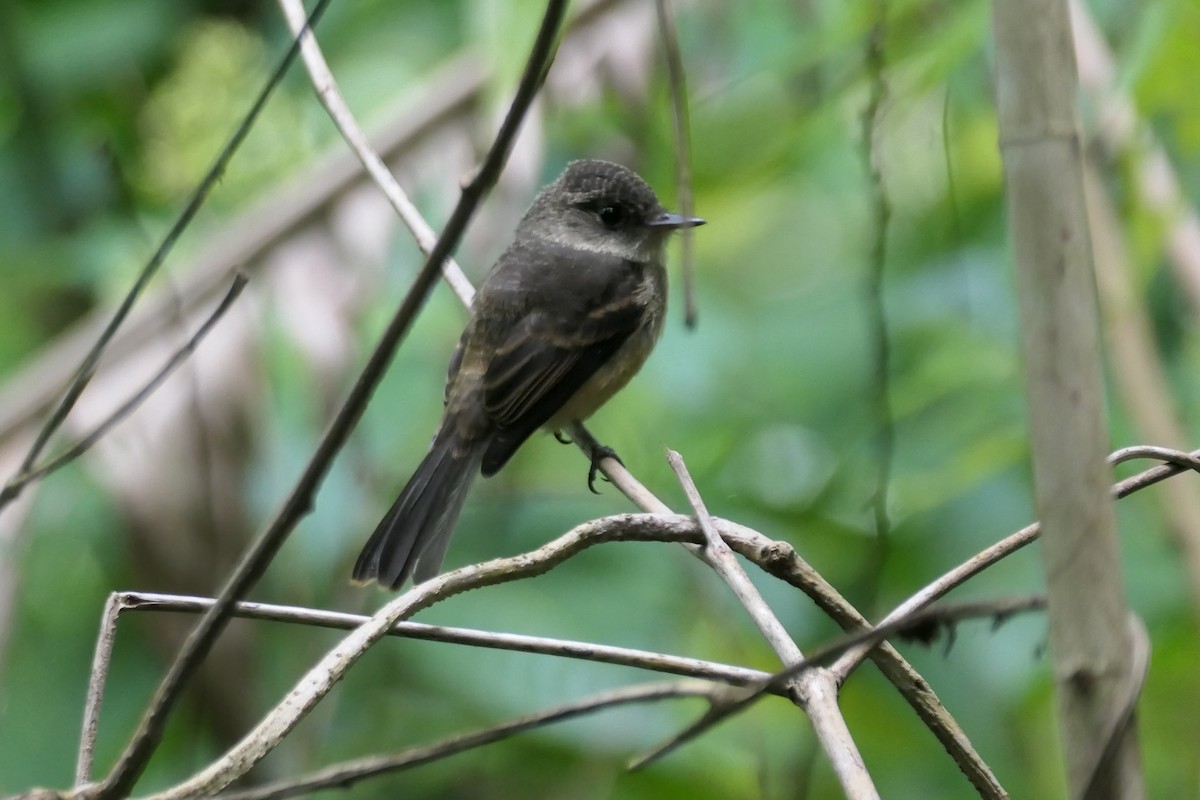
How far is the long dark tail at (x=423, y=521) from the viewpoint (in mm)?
3111

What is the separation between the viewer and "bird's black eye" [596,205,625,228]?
14.4 feet

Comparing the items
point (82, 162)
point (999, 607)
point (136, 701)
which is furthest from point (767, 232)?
point (999, 607)

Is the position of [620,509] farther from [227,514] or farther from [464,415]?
[227,514]

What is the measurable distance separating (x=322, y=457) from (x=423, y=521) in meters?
2.28

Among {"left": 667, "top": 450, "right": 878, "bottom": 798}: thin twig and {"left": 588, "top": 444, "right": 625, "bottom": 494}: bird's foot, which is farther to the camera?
{"left": 588, "top": 444, "right": 625, "bottom": 494}: bird's foot

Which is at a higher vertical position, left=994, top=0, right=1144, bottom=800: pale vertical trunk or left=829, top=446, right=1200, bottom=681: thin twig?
left=994, top=0, right=1144, bottom=800: pale vertical trunk

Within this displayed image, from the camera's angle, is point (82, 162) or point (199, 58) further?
point (82, 162)

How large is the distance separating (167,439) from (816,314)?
1.69 metres

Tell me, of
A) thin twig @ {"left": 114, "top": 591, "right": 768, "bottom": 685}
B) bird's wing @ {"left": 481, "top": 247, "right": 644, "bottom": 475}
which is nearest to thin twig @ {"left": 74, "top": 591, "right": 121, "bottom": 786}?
thin twig @ {"left": 114, "top": 591, "right": 768, "bottom": 685}

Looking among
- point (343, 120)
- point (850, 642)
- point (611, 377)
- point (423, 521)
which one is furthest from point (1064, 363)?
point (611, 377)

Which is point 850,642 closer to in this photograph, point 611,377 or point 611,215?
point 611,377

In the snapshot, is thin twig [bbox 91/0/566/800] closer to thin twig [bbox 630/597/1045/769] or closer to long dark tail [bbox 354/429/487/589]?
thin twig [bbox 630/597/1045/769]

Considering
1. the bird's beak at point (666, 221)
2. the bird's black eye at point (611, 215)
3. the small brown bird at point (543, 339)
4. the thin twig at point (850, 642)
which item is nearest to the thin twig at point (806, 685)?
the thin twig at point (850, 642)

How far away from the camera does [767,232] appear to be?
5375 mm
